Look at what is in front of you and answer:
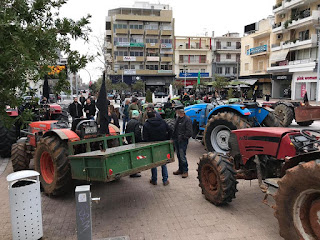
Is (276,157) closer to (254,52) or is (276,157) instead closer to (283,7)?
(283,7)

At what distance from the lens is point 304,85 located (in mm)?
32969

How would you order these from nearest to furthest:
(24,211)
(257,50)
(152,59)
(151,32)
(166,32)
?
(24,211)
(257,50)
(151,32)
(152,59)
(166,32)

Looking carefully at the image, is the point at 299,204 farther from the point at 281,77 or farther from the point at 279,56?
the point at 281,77

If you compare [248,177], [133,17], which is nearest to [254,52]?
[133,17]

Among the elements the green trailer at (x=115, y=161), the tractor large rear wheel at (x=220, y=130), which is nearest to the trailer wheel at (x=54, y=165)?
the green trailer at (x=115, y=161)

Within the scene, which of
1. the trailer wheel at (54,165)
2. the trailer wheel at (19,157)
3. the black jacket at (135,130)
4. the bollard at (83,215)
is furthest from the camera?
the trailer wheel at (19,157)

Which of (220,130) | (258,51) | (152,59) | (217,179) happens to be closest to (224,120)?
(220,130)

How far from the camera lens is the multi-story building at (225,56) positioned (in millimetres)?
59906

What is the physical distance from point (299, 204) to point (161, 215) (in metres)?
2.16

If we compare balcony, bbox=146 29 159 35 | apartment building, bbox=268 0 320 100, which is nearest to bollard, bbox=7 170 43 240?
apartment building, bbox=268 0 320 100

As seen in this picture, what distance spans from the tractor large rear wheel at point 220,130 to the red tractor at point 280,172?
240 cm

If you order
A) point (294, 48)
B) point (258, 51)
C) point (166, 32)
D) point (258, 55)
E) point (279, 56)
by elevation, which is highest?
point (166, 32)

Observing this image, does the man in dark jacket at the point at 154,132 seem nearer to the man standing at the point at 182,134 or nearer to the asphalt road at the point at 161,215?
the asphalt road at the point at 161,215

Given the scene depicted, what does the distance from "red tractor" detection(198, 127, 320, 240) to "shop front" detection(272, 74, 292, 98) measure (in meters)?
35.2
